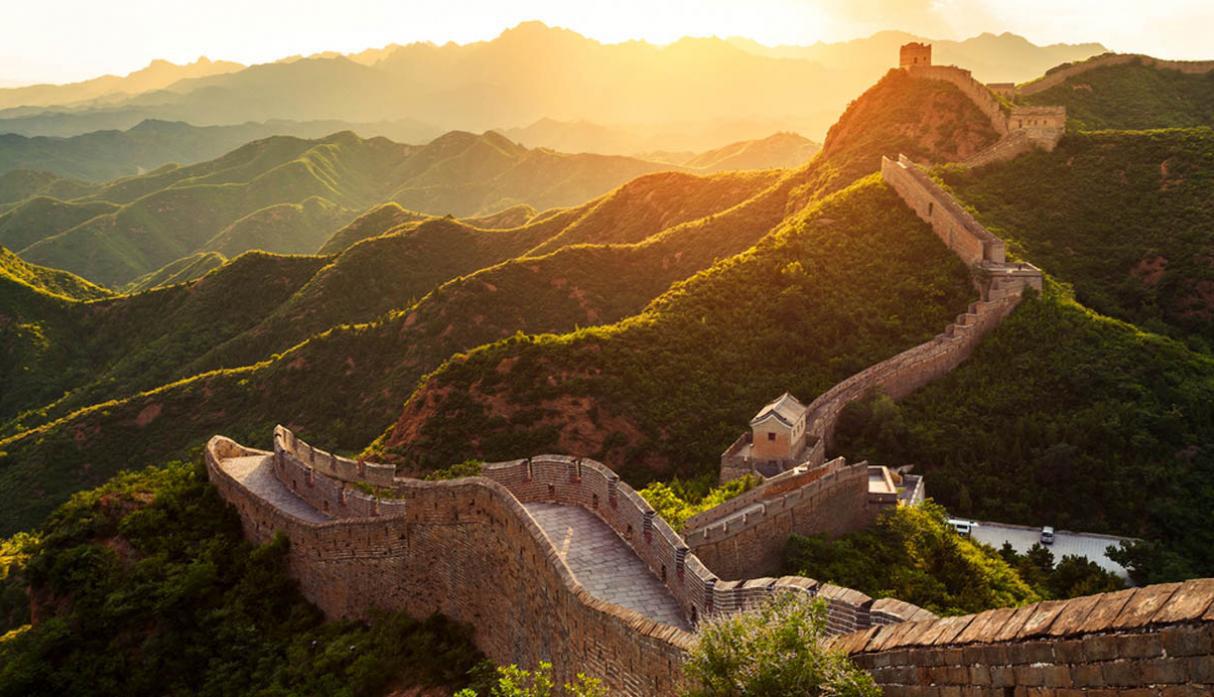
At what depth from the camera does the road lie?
27984mm

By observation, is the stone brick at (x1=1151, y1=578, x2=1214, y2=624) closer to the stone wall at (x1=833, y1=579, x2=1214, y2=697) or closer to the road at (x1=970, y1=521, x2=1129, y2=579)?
the stone wall at (x1=833, y1=579, x2=1214, y2=697)

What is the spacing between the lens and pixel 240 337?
80688 millimetres

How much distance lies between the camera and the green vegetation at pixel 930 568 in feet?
61.4

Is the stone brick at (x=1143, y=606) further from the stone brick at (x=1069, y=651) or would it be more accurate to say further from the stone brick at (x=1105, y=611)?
the stone brick at (x=1069, y=651)

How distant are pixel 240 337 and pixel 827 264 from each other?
5843 centimetres

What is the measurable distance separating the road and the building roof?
686 cm

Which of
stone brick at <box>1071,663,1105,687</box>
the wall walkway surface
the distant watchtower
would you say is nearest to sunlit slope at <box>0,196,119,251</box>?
the distant watchtower

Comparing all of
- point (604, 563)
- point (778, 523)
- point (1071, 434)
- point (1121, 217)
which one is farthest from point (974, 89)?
point (604, 563)

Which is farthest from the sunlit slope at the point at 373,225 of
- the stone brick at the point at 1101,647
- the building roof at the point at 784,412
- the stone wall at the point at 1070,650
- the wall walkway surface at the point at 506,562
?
the stone brick at the point at 1101,647

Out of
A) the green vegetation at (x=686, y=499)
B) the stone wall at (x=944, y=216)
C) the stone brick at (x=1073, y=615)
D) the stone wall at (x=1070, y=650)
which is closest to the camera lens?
the stone wall at (x=1070, y=650)

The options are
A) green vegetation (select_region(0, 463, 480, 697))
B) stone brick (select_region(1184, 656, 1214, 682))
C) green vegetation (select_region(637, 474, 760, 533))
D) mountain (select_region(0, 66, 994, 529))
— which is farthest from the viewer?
mountain (select_region(0, 66, 994, 529))

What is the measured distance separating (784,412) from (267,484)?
17.1 meters

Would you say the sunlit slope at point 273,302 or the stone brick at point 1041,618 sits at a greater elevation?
the stone brick at point 1041,618

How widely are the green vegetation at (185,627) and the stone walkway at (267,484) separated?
1.26 metres
